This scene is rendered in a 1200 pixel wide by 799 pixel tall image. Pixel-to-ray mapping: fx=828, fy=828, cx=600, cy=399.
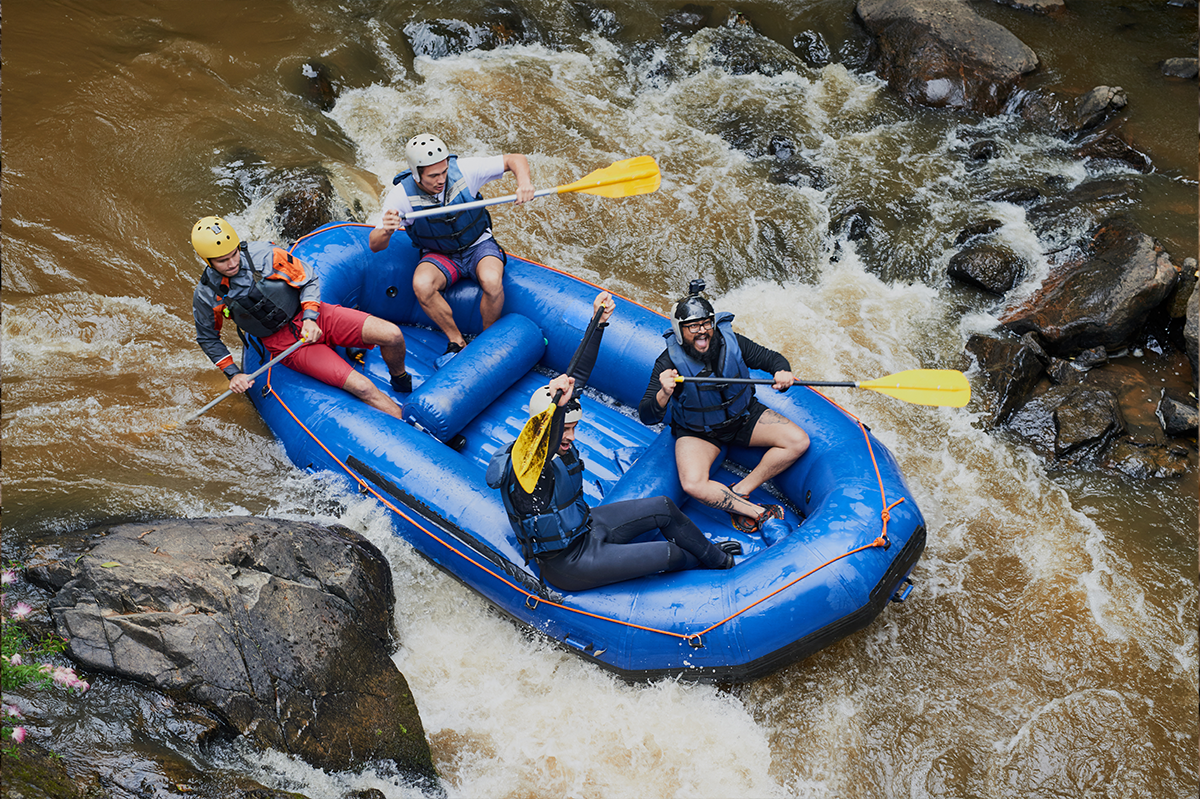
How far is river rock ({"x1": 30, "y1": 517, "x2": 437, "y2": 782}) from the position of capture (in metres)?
2.94

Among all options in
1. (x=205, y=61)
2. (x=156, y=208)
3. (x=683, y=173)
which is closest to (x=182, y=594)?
→ (x=156, y=208)

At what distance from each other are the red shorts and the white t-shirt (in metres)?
0.50

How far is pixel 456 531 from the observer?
371 cm

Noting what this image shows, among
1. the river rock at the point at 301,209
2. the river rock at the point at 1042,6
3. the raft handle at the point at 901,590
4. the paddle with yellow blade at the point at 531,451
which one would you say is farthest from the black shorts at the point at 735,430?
the river rock at the point at 1042,6

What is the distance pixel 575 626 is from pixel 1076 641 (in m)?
2.40

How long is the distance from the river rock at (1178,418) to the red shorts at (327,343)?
15.0ft

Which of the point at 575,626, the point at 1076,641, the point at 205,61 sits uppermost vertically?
the point at 205,61

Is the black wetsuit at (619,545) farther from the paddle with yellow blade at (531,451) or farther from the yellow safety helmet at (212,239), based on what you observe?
the yellow safety helmet at (212,239)

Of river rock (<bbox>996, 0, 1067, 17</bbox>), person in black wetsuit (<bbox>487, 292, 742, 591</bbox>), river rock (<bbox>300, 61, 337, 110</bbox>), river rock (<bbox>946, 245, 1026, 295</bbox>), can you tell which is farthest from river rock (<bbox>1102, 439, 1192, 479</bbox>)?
river rock (<bbox>300, 61, 337, 110</bbox>)

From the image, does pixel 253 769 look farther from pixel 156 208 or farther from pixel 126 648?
pixel 156 208

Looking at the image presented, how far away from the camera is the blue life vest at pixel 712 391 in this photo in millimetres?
3756

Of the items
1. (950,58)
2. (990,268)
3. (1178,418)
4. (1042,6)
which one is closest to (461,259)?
(990,268)

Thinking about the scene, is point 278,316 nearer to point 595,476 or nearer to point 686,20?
point 595,476

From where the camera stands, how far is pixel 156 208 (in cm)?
550
